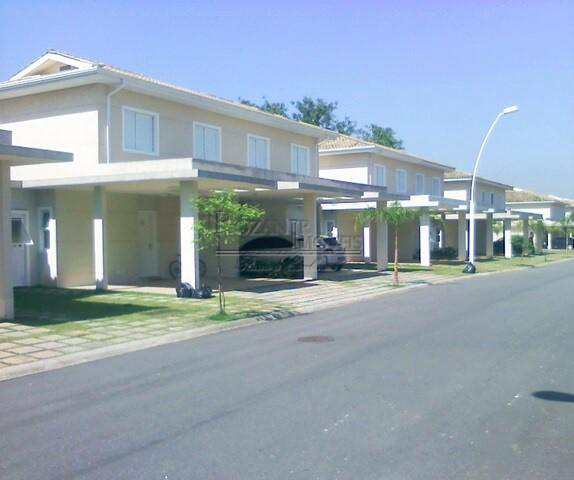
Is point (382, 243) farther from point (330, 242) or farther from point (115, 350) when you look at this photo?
point (115, 350)

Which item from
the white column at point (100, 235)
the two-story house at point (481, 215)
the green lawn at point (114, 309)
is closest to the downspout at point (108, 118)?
the white column at point (100, 235)

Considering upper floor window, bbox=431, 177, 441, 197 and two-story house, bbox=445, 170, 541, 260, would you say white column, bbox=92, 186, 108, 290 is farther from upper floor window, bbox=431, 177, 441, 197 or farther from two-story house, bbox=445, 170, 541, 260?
upper floor window, bbox=431, 177, 441, 197

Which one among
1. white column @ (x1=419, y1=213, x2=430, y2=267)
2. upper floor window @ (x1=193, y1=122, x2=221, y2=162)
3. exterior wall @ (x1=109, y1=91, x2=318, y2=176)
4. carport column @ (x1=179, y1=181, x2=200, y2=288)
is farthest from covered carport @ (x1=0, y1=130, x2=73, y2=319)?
white column @ (x1=419, y1=213, x2=430, y2=267)

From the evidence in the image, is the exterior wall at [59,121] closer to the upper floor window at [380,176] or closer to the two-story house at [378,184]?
the two-story house at [378,184]

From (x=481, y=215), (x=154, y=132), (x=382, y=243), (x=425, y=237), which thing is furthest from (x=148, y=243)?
(x=481, y=215)

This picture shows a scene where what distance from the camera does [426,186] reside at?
130ft

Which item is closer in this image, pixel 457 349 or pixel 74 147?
pixel 457 349

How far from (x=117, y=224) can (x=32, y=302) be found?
5824 mm

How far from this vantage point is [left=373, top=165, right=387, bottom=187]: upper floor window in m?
33.4

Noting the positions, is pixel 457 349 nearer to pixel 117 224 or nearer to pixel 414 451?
pixel 414 451

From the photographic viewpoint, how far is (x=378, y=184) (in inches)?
1325

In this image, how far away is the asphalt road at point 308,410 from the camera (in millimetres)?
5203

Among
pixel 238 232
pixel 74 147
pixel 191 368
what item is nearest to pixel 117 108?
pixel 74 147

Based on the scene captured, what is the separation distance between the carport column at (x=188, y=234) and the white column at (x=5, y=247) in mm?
→ 4969
